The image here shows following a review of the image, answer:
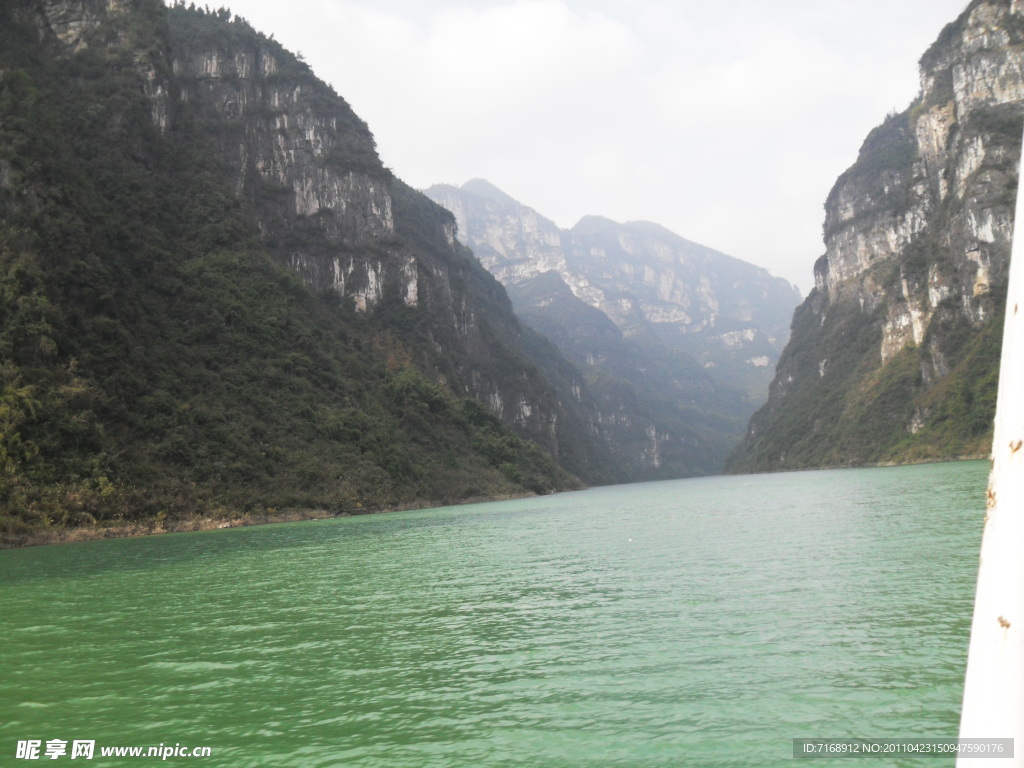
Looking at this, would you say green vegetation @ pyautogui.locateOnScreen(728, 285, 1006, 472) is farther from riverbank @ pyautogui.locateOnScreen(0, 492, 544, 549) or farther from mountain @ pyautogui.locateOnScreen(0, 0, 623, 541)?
riverbank @ pyautogui.locateOnScreen(0, 492, 544, 549)

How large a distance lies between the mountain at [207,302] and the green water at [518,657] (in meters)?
37.5

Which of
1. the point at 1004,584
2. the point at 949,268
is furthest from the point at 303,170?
the point at 1004,584

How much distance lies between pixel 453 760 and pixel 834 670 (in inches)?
212

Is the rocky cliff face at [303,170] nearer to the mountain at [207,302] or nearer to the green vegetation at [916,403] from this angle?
the mountain at [207,302]

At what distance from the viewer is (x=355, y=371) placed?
11038cm

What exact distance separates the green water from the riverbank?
25.7 m

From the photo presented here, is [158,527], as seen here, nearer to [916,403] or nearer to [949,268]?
[916,403]

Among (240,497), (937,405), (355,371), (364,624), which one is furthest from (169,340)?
(937,405)

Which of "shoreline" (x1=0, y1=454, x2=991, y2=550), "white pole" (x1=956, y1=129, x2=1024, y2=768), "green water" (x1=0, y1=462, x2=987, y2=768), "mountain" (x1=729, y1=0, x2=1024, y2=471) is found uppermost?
"mountain" (x1=729, y1=0, x2=1024, y2=471)

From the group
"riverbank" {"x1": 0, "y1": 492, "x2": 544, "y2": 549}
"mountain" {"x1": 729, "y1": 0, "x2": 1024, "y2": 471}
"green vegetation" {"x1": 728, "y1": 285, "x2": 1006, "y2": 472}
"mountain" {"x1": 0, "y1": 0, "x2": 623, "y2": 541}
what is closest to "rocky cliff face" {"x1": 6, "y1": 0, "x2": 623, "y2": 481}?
"mountain" {"x1": 0, "y1": 0, "x2": 623, "y2": 541}

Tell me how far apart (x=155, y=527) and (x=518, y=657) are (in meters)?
51.6

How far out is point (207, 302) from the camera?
90.2 metres

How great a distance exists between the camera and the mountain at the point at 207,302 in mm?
58938

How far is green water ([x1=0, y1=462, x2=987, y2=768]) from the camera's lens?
8.17 metres
